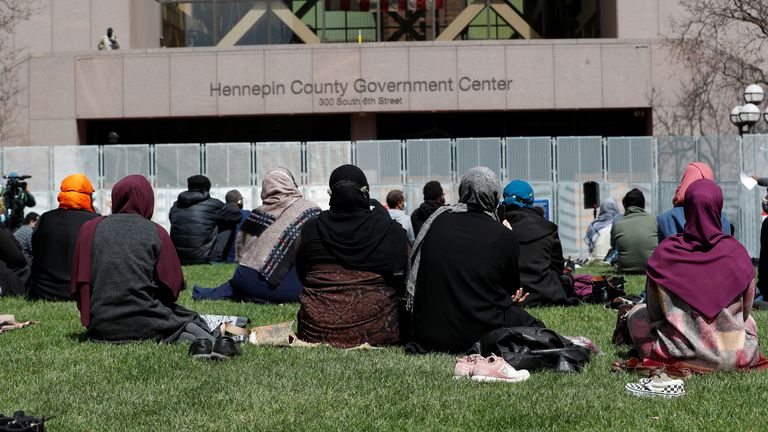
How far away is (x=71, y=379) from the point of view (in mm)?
6418

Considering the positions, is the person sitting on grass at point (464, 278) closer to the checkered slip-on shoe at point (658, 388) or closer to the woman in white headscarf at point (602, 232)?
the checkered slip-on shoe at point (658, 388)

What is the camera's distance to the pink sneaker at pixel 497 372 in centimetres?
624

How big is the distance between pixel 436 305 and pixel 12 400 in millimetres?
2911

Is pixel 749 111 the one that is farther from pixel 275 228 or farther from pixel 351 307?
pixel 351 307

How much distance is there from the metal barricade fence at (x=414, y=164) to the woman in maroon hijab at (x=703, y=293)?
53.7 feet

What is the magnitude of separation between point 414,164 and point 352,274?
17385 mm

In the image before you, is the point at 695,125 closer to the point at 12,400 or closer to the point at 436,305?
the point at 436,305

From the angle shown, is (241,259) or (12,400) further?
(241,259)

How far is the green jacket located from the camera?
46.0ft

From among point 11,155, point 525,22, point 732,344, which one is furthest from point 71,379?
point 525,22

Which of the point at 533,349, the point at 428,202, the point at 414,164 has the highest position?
the point at 414,164

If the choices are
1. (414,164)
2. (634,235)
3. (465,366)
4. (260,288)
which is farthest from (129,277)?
(414,164)

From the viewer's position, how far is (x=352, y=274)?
7.68 m

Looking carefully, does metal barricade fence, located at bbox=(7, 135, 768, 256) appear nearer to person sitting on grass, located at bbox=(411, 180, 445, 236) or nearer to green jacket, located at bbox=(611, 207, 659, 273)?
green jacket, located at bbox=(611, 207, 659, 273)
